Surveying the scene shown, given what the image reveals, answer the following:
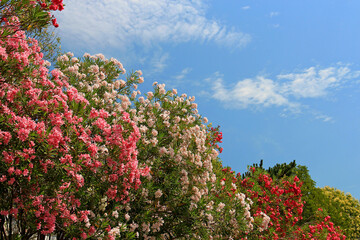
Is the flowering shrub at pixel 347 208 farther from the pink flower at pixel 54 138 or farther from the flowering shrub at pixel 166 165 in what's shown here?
the pink flower at pixel 54 138

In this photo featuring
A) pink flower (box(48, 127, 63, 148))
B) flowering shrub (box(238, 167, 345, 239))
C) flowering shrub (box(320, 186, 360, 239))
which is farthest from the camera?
flowering shrub (box(320, 186, 360, 239))

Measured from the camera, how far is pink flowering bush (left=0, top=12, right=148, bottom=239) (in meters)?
5.51

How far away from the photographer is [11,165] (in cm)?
543

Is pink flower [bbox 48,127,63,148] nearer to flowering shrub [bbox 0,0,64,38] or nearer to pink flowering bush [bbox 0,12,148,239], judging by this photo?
pink flowering bush [bbox 0,12,148,239]

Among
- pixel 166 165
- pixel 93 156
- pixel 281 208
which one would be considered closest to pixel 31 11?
pixel 93 156

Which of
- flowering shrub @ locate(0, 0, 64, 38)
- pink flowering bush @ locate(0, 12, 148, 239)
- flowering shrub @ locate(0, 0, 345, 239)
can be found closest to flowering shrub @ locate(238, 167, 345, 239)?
flowering shrub @ locate(0, 0, 345, 239)

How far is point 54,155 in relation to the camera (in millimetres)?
5816

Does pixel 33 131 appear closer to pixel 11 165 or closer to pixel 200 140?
pixel 11 165

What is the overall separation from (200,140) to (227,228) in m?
2.88

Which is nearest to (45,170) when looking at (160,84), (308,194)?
(160,84)

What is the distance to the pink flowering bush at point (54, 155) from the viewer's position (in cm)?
551

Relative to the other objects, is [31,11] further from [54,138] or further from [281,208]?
[281,208]

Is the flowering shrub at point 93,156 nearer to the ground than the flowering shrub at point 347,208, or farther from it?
nearer to the ground

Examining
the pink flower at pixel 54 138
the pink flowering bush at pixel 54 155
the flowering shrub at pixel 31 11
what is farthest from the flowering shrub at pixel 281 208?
the flowering shrub at pixel 31 11
